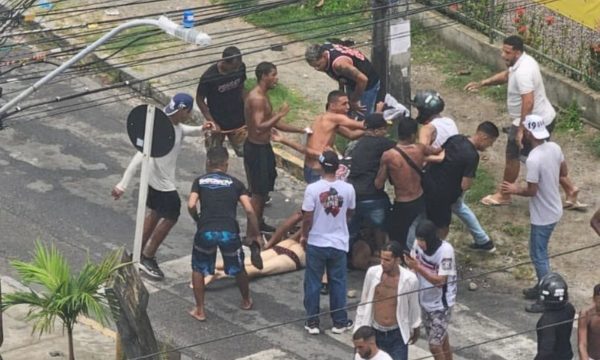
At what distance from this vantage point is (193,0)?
21.2 meters

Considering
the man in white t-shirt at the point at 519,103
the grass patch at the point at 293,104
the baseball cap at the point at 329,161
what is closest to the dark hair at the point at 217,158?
the baseball cap at the point at 329,161

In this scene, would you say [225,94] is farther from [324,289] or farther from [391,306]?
[391,306]

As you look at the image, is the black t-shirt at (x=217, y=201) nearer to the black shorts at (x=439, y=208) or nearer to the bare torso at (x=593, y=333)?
the black shorts at (x=439, y=208)

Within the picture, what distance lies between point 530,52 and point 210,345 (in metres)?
6.66

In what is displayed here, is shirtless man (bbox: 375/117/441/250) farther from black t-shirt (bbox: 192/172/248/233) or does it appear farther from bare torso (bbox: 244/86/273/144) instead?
bare torso (bbox: 244/86/273/144)

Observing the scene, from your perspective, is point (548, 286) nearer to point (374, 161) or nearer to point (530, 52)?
point (374, 161)

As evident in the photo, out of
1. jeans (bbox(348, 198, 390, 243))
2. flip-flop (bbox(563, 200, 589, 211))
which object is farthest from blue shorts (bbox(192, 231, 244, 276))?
flip-flop (bbox(563, 200, 589, 211))

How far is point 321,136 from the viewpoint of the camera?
14.4 metres

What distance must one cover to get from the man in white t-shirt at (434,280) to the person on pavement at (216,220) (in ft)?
5.74

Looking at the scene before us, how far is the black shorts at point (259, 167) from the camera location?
1495 cm

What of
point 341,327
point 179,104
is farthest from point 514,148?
point 179,104

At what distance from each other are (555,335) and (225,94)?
214 inches

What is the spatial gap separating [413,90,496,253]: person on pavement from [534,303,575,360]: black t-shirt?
2.81 metres

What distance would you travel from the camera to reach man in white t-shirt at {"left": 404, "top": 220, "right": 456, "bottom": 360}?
12.0 metres
